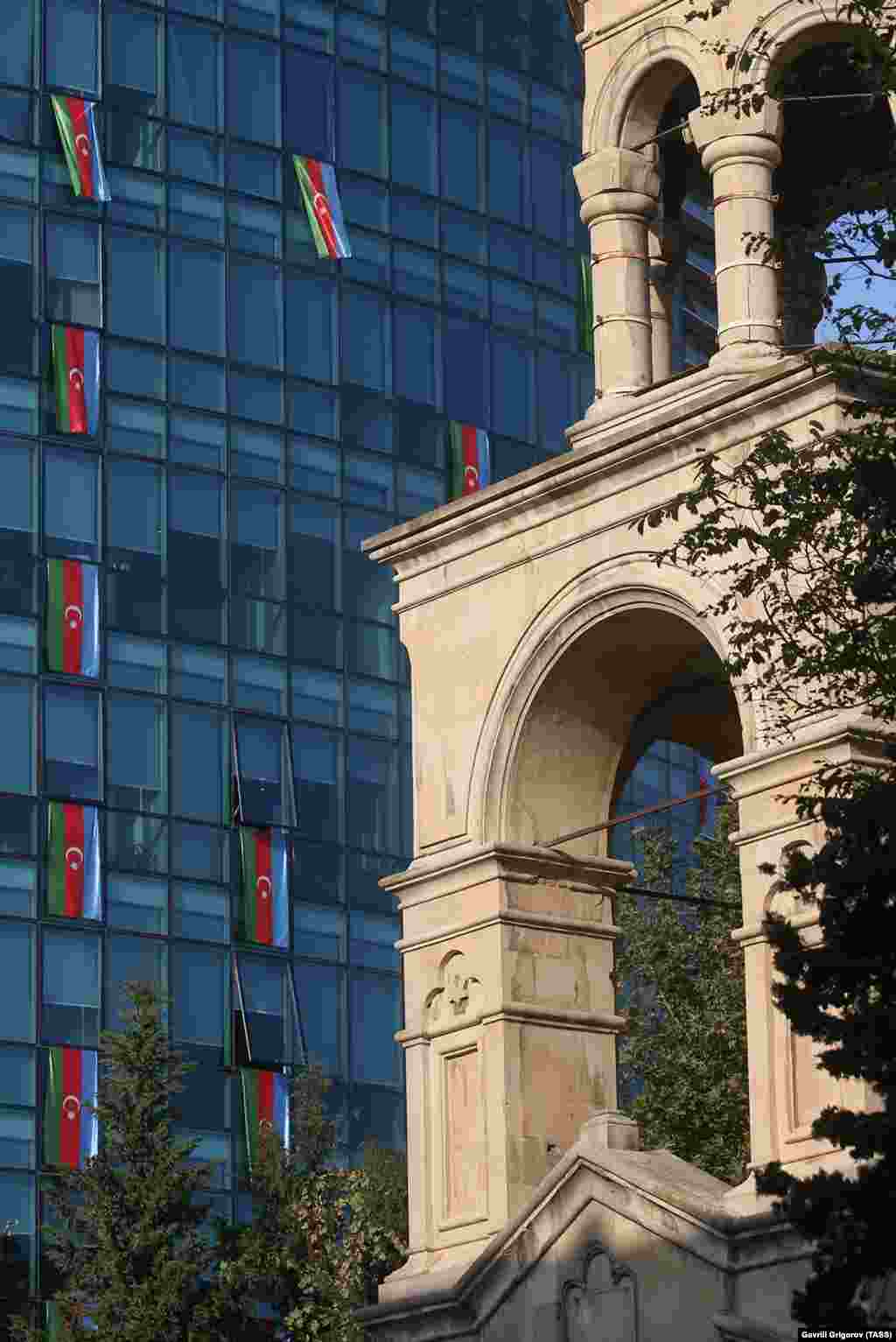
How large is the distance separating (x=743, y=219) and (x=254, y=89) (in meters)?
46.7

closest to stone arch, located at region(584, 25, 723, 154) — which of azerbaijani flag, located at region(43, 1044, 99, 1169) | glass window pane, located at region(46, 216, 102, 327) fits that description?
azerbaijani flag, located at region(43, 1044, 99, 1169)

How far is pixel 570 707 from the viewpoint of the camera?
32.6m

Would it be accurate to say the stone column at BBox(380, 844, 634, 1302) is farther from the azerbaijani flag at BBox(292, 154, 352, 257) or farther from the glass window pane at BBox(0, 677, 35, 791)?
the azerbaijani flag at BBox(292, 154, 352, 257)

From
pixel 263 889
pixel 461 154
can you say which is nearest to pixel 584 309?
pixel 461 154

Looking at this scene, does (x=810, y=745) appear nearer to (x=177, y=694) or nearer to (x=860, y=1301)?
(x=860, y=1301)

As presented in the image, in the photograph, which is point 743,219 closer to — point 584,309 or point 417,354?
point 417,354

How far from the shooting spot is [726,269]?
31328 millimetres

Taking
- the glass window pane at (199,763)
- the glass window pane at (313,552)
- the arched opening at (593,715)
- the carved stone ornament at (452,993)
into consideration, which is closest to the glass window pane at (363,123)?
the glass window pane at (313,552)

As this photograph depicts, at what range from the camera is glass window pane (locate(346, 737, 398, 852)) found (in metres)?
75.3

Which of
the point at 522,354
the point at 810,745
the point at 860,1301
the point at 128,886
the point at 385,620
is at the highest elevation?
the point at 522,354

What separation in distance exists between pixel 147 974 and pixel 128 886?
5.76ft

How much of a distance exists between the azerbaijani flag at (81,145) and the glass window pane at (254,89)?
11.7 ft

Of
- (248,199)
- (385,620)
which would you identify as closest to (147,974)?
(385,620)

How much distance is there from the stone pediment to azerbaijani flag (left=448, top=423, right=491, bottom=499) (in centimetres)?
4775
